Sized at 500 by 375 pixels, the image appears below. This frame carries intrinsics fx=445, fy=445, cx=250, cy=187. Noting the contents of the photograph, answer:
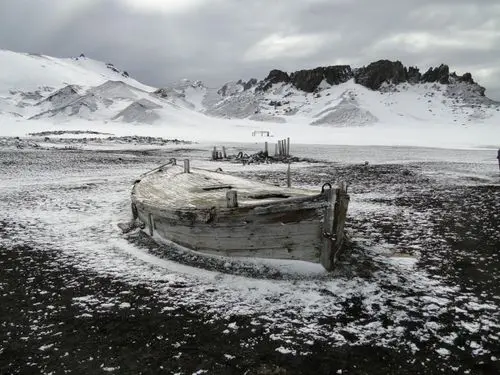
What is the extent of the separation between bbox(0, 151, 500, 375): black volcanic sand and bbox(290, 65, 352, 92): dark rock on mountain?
177092 mm

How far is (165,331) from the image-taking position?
20.8 ft

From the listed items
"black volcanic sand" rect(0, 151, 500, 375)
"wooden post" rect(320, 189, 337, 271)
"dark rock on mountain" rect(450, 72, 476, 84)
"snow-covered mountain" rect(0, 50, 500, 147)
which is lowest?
"black volcanic sand" rect(0, 151, 500, 375)

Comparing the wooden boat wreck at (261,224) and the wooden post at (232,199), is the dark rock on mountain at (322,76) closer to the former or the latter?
the wooden boat wreck at (261,224)

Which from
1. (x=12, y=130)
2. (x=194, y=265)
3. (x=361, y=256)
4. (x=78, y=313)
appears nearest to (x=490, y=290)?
(x=361, y=256)

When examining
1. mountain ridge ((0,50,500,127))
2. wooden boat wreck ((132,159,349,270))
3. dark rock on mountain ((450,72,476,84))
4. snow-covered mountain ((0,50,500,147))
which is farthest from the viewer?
dark rock on mountain ((450,72,476,84))

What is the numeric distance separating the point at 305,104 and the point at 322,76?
27.7m

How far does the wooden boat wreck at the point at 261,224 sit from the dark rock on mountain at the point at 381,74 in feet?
561

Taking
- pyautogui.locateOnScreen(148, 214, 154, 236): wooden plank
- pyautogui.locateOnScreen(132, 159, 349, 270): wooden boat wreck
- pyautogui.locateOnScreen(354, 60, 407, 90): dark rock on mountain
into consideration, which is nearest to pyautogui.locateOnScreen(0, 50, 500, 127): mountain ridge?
pyautogui.locateOnScreen(354, 60, 407, 90): dark rock on mountain

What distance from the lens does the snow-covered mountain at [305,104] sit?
383 ft

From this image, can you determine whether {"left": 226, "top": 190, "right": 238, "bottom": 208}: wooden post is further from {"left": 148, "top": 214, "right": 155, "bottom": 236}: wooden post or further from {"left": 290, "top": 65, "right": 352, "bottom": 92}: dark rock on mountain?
{"left": 290, "top": 65, "right": 352, "bottom": 92}: dark rock on mountain

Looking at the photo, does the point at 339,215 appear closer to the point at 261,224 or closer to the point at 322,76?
the point at 261,224

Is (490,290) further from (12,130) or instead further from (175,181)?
(12,130)

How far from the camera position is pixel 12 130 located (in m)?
86.1

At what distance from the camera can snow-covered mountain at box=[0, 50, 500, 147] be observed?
4594 inches
